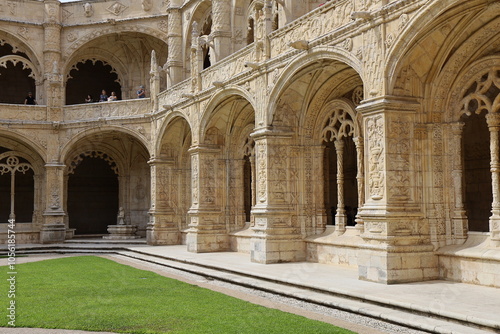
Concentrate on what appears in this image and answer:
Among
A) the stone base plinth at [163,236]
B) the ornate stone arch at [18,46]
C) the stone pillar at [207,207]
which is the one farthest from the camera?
the ornate stone arch at [18,46]

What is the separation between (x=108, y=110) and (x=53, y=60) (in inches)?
122

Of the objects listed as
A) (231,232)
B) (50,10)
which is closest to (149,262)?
(231,232)

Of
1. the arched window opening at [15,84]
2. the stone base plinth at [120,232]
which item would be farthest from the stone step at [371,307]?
the arched window opening at [15,84]

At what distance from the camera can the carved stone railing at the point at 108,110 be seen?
22281 mm

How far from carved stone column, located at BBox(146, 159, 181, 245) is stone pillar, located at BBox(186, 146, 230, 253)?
3.56 m

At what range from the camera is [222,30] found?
56.6 feet

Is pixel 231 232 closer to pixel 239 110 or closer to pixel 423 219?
pixel 239 110

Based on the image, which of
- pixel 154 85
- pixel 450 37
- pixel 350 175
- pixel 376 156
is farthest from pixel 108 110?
pixel 450 37

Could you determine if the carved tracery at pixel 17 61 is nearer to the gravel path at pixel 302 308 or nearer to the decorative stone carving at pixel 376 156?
the gravel path at pixel 302 308

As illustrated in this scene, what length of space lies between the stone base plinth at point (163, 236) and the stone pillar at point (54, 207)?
380 cm

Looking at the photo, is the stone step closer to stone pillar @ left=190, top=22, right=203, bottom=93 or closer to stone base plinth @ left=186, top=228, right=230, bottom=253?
stone base plinth @ left=186, top=228, right=230, bottom=253

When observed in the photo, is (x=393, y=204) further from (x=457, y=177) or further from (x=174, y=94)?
(x=174, y=94)

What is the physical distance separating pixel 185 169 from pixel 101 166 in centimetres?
964

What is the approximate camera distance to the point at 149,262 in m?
16.4
